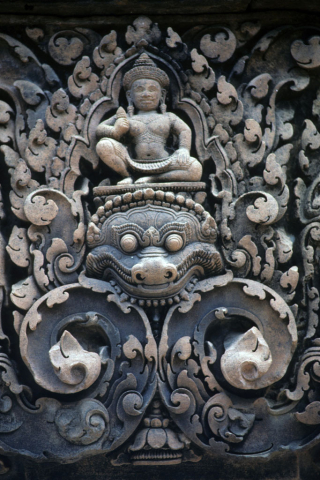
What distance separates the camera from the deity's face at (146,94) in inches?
151

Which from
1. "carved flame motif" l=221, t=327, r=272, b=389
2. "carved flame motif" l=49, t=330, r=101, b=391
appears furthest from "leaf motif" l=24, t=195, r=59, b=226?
"carved flame motif" l=221, t=327, r=272, b=389

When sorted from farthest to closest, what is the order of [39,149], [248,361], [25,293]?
[39,149] < [25,293] < [248,361]

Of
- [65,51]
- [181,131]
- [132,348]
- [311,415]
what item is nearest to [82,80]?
[65,51]

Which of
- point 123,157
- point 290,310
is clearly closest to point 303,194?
point 290,310

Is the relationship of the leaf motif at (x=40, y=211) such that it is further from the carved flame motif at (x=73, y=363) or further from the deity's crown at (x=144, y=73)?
the deity's crown at (x=144, y=73)

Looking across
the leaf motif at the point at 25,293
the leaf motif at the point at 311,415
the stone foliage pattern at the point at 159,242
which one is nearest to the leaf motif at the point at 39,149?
the stone foliage pattern at the point at 159,242

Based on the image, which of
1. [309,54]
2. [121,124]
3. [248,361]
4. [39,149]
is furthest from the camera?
[309,54]

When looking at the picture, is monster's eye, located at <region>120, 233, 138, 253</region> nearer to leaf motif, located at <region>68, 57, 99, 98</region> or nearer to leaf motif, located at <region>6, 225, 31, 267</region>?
leaf motif, located at <region>6, 225, 31, 267</region>

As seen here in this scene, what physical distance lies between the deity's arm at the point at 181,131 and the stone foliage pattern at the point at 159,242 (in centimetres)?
1

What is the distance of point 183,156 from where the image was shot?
371 cm

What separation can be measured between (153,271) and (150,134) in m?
0.79

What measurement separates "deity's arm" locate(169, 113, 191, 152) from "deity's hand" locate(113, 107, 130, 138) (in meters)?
0.25

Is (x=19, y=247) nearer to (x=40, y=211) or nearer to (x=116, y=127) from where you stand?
(x=40, y=211)

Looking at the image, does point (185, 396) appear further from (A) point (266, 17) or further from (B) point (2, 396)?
(A) point (266, 17)
